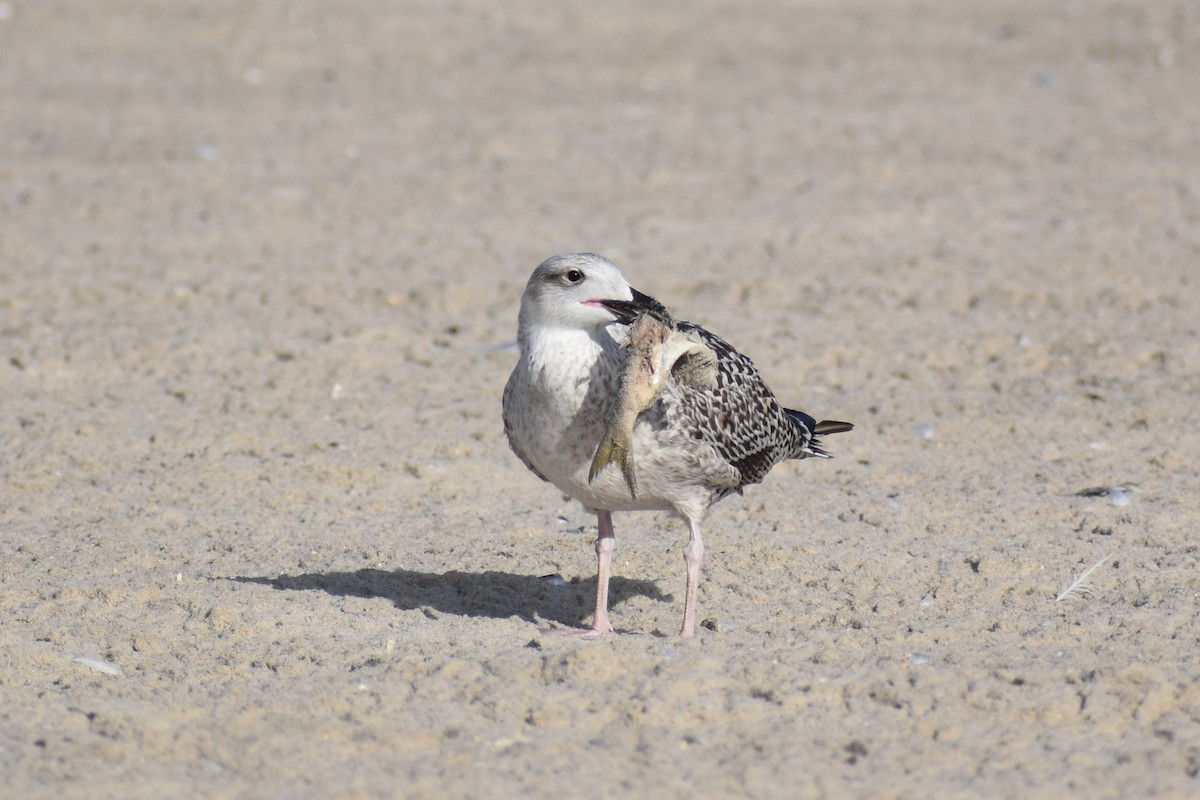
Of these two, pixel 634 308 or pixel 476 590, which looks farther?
pixel 476 590

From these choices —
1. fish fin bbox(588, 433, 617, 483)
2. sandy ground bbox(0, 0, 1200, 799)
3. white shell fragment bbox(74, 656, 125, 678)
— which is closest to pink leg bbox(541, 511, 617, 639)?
sandy ground bbox(0, 0, 1200, 799)

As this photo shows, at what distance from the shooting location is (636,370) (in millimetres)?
5168

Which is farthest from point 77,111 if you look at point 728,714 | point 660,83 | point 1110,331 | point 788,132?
point 728,714

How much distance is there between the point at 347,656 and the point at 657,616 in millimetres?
1348

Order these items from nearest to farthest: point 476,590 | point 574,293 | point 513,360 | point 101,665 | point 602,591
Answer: point 101,665
point 574,293
point 602,591
point 476,590
point 513,360

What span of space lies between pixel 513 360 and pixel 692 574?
141 inches

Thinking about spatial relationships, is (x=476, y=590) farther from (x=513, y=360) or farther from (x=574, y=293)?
(x=513, y=360)

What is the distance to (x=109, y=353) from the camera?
28.7ft

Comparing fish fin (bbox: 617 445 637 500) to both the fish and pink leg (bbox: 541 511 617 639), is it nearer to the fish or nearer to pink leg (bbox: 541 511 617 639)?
the fish

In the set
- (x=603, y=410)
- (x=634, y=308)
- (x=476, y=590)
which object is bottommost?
(x=476, y=590)

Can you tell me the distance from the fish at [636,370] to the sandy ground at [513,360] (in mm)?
651

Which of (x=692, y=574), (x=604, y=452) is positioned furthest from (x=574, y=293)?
(x=692, y=574)

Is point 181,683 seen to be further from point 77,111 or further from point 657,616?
point 77,111

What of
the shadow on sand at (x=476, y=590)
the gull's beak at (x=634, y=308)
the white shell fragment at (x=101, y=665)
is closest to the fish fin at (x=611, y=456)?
the gull's beak at (x=634, y=308)
